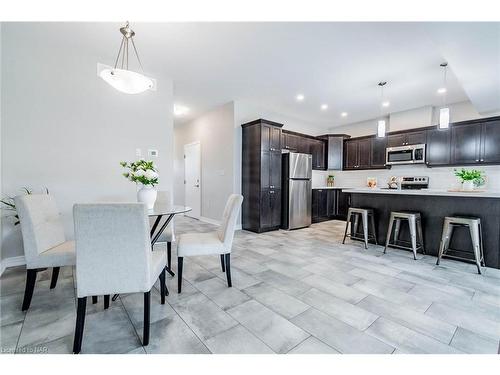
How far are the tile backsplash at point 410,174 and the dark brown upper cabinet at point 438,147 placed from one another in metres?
0.29

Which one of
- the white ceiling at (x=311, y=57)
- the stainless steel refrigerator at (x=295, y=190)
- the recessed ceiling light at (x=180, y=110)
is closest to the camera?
the white ceiling at (x=311, y=57)

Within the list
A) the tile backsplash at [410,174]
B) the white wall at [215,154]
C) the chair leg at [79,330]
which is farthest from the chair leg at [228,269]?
the tile backsplash at [410,174]

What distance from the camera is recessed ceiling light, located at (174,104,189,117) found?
530 centimetres

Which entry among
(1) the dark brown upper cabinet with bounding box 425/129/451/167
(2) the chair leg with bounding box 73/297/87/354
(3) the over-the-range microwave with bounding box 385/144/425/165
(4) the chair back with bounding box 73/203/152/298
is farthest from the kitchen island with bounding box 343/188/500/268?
(2) the chair leg with bounding box 73/297/87/354

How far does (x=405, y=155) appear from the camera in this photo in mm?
5266

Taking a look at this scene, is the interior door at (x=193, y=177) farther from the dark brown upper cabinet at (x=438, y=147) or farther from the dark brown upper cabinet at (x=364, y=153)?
the dark brown upper cabinet at (x=438, y=147)

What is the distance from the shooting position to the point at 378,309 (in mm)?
1851

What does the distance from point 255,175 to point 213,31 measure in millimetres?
2683

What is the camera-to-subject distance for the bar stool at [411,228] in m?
3.07

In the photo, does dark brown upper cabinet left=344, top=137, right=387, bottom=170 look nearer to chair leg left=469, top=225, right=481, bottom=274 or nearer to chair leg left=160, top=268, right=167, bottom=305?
chair leg left=469, top=225, right=481, bottom=274

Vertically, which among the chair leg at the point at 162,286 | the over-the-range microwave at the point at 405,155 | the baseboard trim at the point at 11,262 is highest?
the over-the-range microwave at the point at 405,155

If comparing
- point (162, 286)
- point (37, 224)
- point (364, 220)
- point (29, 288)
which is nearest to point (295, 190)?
point (364, 220)

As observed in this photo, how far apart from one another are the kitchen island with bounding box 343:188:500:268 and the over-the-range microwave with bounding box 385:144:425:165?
219 cm
